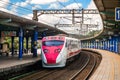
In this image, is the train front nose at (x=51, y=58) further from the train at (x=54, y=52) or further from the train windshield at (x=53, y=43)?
the train windshield at (x=53, y=43)

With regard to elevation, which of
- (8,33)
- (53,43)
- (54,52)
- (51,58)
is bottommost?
(51,58)

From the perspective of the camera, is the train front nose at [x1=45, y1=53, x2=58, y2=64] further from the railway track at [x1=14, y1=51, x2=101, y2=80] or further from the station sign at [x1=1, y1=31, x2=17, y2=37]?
the station sign at [x1=1, y1=31, x2=17, y2=37]

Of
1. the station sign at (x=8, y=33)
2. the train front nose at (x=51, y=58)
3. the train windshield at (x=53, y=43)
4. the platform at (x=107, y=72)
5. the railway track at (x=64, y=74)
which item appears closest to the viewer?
the platform at (x=107, y=72)

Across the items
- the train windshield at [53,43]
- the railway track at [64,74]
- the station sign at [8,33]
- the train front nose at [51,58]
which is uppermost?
the station sign at [8,33]

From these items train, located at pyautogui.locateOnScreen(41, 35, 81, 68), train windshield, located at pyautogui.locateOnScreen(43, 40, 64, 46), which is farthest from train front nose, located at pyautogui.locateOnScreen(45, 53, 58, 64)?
train windshield, located at pyautogui.locateOnScreen(43, 40, 64, 46)

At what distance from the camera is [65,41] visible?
27359 millimetres

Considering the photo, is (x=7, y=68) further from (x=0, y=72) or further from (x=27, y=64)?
(x=27, y=64)

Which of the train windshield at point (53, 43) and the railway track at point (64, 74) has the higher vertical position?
the train windshield at point (53, 43)

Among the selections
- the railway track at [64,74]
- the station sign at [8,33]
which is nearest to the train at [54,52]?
the railway track at [64,74]

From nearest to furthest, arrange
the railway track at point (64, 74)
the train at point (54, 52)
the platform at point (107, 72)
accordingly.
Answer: the platform at point (107, 72)
the railway track at point (64, 74)
the train at point (54, 52)

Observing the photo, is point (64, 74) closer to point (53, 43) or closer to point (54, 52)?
point (54, 52)

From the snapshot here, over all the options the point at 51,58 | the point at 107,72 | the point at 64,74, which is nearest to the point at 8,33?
Result: the point at 51,58

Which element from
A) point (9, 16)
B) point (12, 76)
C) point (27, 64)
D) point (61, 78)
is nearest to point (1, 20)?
point (9, 16)

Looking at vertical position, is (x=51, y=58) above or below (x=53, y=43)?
below
